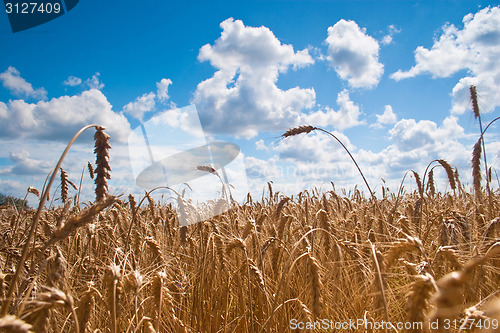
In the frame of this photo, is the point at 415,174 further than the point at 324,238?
Yes

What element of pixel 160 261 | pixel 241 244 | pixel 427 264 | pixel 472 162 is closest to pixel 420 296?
pixel 427 264

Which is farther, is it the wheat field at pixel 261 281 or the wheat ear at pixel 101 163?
the wheat ear at pixel 101 163

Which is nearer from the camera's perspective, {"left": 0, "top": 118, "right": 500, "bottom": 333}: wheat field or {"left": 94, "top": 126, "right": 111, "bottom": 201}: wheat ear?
{"left": 0, "top": 118, "right": 500, "bottom": 333}: wheat field

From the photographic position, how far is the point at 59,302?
1.12 metres

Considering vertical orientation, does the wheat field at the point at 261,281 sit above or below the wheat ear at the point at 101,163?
below

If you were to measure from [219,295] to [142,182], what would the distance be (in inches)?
102

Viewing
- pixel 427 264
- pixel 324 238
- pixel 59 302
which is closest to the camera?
pixel 59 302

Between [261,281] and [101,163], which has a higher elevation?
[101,163]

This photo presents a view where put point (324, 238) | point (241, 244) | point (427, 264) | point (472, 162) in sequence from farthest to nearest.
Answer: point (472, 162) → point (324, 238) → point (241, 244) → point (427, 264)

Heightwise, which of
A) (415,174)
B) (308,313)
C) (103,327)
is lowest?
(103,327)

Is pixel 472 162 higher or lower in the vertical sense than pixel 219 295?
higher

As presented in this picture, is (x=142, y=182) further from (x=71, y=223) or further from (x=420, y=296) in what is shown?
(x=420, y=296)

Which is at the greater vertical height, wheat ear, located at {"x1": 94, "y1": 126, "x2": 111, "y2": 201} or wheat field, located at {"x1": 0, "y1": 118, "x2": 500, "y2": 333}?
wheat ear, located at {"x1": 94, "y1": 126, "x2": 111, "y2": 201}

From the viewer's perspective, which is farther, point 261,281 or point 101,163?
point 261,281
